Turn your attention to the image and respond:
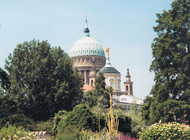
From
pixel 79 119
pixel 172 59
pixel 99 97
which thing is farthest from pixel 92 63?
pixel 79 119

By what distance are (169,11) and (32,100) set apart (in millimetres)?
17452

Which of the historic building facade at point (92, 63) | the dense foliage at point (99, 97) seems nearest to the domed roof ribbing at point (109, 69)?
the historic building facade at point (92, 63)

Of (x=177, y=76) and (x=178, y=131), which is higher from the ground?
(x=177, y=76)

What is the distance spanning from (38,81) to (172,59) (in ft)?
51.9

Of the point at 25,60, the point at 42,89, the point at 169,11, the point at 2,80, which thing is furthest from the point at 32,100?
the point at 169,11

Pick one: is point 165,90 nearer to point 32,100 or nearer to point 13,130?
point 32,100

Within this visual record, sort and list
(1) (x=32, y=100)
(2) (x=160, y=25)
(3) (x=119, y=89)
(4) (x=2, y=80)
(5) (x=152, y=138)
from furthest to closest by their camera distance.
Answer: (3) (x=119, y=89) < (1) (x=32, y=100) < (2) (x=160, y=25) < (4) (x=2, y=80) < (5) (x=152, y=138)

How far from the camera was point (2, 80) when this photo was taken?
24047 mm

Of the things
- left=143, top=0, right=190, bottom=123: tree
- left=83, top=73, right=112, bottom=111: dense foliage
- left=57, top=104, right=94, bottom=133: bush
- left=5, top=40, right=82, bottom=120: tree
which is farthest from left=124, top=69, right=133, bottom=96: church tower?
left=57, top=104, right=94, bottom=133: bush

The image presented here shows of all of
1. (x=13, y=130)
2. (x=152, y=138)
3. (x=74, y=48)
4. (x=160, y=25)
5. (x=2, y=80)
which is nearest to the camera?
(x=13, y=130)

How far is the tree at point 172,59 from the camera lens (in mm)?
30541

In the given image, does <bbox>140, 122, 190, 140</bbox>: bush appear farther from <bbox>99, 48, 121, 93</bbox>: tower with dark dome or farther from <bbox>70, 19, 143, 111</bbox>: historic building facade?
<bbox>70, 19, 143, 111</bbox>: historic building facade

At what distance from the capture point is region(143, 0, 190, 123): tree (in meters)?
30.5

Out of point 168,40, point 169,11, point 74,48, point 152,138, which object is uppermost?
point 74,48
